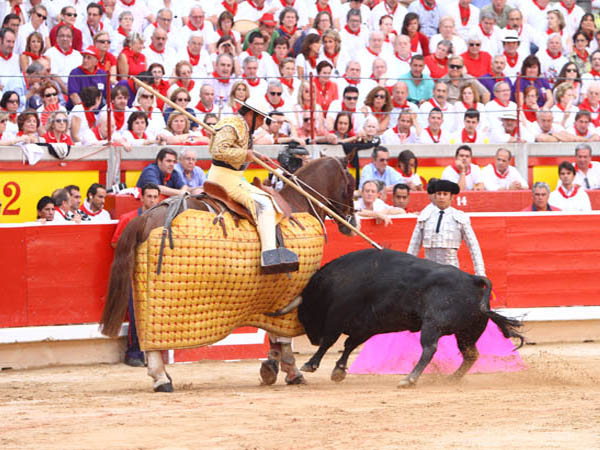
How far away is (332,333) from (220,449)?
2.65 metres

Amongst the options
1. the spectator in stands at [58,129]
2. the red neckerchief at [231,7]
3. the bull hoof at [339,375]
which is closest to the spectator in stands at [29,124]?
the spectator in stands at [58,129]

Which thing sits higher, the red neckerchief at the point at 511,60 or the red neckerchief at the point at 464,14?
the red neckerchief at the point at 464,14

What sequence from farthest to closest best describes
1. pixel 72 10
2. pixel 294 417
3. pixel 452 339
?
pixel 72 10
pixel 452 339
pixel 294 417

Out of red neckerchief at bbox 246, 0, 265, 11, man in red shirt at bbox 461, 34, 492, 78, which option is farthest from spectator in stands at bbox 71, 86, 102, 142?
man in red shirt at bbox 461, 34, 492, 78

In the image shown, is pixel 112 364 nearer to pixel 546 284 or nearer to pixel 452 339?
pixel 452 339

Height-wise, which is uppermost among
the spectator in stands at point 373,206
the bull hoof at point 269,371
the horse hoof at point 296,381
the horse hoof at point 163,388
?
the spectator in stands at point 373,206

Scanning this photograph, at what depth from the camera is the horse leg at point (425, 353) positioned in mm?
6926

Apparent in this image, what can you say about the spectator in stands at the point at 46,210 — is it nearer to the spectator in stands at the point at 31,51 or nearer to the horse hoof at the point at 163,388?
the spectator in stands at the point at 31,51

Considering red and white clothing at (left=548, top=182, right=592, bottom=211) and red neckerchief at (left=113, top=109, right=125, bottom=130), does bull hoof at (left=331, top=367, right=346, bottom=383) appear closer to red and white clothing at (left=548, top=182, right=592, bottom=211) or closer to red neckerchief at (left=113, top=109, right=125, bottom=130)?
red and white clothing at (left=548, top=182, right=592, bottom=211)

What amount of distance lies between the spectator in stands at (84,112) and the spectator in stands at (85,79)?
60 mm

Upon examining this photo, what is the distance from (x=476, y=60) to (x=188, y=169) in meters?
4.69

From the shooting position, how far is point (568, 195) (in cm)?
1104

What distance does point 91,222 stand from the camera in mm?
9055

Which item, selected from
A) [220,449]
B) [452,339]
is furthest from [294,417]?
[452,339]
